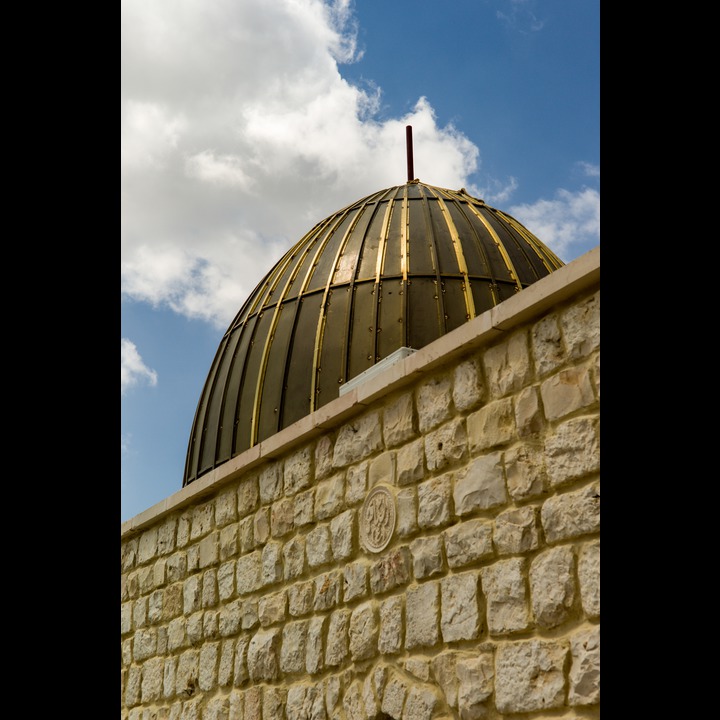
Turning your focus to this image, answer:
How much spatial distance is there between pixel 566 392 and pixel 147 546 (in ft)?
15.1

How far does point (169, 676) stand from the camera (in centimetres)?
704

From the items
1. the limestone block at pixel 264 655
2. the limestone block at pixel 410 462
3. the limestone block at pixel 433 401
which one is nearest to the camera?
the limestone block at pixel 433 401

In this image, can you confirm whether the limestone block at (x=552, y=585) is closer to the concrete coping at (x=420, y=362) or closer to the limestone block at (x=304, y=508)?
the concrete coping at (x=420, y=362)

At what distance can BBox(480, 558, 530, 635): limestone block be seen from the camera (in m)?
4.17

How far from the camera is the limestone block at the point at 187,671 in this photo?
6723 mm

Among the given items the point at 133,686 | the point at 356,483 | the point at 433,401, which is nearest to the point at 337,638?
the point at 356,483

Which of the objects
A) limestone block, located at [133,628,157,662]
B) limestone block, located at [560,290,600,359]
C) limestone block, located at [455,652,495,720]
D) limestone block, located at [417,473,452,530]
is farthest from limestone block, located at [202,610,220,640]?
limestone block, located at [560,290,600,359]

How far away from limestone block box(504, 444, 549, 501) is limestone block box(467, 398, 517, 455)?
9cm

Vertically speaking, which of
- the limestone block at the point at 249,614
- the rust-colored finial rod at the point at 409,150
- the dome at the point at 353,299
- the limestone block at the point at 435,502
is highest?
the rust-colored finial rod at the point at 409,150

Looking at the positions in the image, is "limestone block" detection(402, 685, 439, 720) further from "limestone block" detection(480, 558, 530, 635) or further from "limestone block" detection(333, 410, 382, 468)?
"limestone block" detection(333, 410, 382, 468)

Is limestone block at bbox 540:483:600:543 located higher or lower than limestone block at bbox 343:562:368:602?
higher

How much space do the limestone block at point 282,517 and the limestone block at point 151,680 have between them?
181cm

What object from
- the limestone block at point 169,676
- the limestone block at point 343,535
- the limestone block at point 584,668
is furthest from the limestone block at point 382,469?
the limestone block at point 169,676
